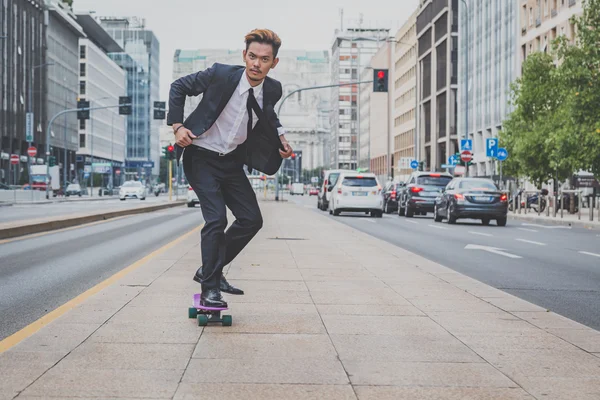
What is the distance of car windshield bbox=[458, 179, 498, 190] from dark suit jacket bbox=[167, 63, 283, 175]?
914 inches

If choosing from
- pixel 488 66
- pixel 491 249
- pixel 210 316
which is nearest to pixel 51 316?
pixel 210 316

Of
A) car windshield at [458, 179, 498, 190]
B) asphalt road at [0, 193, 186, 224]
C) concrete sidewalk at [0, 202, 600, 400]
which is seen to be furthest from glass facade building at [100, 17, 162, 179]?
concrete sidewalk at [0, 202, 600, 400]

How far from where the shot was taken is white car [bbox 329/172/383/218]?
36688mm

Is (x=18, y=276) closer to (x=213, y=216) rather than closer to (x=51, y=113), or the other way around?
(x=213, y=216)

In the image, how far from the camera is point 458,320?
6996 millimetres

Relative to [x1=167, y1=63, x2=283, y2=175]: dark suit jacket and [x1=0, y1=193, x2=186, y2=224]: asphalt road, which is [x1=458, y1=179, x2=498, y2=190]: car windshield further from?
[x1=167, y1=63, x2=283, y2=175]: dark suit jacket

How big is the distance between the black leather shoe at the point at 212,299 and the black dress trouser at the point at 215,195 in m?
0.04

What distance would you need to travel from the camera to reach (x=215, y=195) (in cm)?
659

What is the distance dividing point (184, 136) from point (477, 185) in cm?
2400


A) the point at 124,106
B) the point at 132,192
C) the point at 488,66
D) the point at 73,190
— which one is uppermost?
the point at 488,66

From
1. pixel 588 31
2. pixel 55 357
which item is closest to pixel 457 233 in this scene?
pixel 588 31

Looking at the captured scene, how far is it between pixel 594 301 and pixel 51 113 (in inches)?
4013

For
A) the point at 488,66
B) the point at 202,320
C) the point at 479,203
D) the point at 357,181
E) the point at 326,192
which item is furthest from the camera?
the point at 488,66

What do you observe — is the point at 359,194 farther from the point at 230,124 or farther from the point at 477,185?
the point at 230,124
